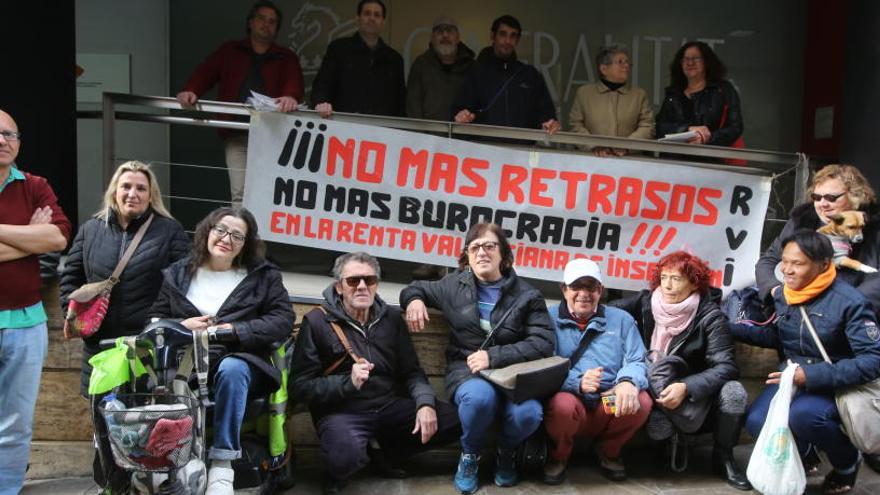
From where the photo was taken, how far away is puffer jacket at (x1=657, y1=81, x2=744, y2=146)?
5.95m

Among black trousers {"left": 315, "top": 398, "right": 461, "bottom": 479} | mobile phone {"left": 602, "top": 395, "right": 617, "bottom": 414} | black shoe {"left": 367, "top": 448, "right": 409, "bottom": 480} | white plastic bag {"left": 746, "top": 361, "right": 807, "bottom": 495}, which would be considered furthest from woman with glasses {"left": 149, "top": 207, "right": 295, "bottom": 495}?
white plastic bag {"left": 746, "top": 361, "right": 807, "bottom": 495}

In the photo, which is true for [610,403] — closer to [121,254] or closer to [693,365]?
[693,365]

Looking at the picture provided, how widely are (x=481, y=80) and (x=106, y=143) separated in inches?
102

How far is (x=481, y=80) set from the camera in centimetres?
616

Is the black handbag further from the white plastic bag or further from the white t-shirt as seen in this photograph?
the white t-shirt

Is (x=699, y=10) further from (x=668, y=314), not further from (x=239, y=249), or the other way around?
(x=239, y=249)

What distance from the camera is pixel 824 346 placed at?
4551 millimetres

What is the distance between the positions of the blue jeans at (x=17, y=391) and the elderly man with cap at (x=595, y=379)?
269 cm

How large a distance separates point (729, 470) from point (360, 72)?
12.0ft

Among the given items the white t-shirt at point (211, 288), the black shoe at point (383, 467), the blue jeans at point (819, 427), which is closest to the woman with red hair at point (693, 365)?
the blue jeans at point (819, 427)

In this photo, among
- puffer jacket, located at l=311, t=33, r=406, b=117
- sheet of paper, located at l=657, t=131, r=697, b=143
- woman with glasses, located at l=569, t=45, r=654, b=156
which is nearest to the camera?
sheet of paper, located at l=657, t=131, r=697, b=143

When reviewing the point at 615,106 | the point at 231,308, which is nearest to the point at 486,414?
the point at 231,308

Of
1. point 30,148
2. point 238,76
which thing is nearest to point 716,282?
point 238,76

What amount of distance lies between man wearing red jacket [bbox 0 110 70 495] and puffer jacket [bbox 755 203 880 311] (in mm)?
3870
